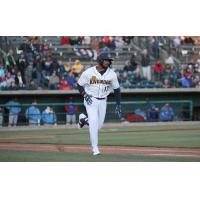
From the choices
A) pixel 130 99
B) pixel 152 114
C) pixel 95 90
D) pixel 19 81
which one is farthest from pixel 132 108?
pixel 95 90

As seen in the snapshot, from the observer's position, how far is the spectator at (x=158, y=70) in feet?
65.2

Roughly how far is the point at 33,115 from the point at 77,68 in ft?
6.02

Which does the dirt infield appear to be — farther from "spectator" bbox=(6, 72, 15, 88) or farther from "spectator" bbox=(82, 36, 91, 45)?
"spectator" bbox=(82, 36, 91, 45)

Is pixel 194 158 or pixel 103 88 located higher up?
pixel 103 88

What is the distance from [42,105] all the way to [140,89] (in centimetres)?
292

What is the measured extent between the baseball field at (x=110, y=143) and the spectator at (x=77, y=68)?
168 cm

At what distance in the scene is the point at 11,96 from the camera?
62.2 feet

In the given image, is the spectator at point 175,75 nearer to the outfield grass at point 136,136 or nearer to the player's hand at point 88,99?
the outfield grass at point 136,136

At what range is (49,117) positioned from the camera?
1870cm

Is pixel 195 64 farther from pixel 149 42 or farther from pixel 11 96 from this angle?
pixel 11 96

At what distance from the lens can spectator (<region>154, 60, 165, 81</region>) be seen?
782 inches

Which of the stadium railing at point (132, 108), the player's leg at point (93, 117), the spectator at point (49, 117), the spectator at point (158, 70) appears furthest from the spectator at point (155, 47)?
the player's leg at point (93, 117)

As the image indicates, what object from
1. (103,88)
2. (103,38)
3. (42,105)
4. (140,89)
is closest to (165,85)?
(140,89)

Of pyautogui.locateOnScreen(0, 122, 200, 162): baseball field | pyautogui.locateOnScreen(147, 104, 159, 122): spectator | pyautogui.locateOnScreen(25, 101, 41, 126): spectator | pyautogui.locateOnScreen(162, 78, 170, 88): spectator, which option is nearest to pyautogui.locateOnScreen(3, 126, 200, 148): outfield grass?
pyautogui.locateOnScreen(0, 122, 200, 162): baseball field
